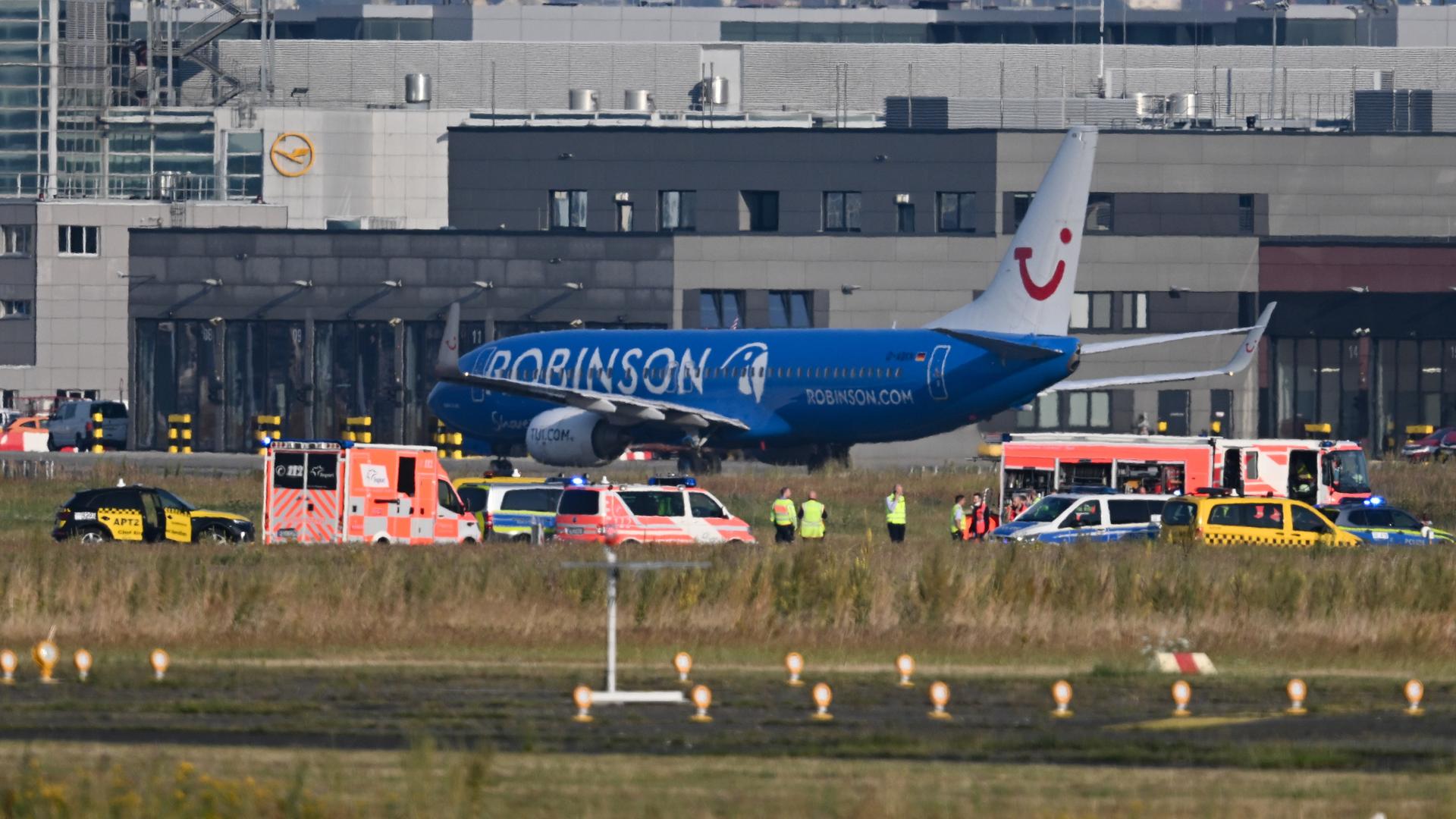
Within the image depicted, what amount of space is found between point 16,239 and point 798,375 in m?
49.6

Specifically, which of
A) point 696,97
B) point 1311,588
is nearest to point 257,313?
point 696,97

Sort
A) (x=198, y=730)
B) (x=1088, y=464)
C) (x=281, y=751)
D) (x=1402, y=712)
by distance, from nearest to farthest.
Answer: (x=281, y=751) < (x=198, y=730) < (x=1402, y=712) < (x=1088, y=464)

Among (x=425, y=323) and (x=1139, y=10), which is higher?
(x=1139, y=10)

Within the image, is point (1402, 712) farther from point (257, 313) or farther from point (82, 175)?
point (82, 175)

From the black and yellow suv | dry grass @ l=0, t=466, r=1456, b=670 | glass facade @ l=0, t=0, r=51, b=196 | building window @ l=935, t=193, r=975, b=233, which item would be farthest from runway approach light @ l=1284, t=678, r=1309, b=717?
glass facade @ l=0, t=0, r=51, b=196

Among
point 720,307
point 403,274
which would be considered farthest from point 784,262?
point 403,274

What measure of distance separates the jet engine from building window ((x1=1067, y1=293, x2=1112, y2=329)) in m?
28.2

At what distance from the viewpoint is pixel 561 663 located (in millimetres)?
28219

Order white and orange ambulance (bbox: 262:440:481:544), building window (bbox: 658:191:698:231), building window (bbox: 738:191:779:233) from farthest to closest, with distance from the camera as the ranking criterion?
building window (bbox: 658:191:698:231) < building window (bbox: 738:191:779:233) < white and orange ambulance (bbox: 262:440:481:544)

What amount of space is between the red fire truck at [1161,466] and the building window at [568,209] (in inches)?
1651

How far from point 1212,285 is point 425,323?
29666 millimetres

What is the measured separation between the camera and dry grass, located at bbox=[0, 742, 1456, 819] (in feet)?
54.3

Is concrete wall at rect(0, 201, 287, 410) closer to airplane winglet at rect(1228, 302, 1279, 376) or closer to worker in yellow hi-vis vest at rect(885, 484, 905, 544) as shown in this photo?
airplane winglet at rect(1228, 302, 1279, 376)

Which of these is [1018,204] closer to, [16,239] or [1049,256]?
[1049,256]
